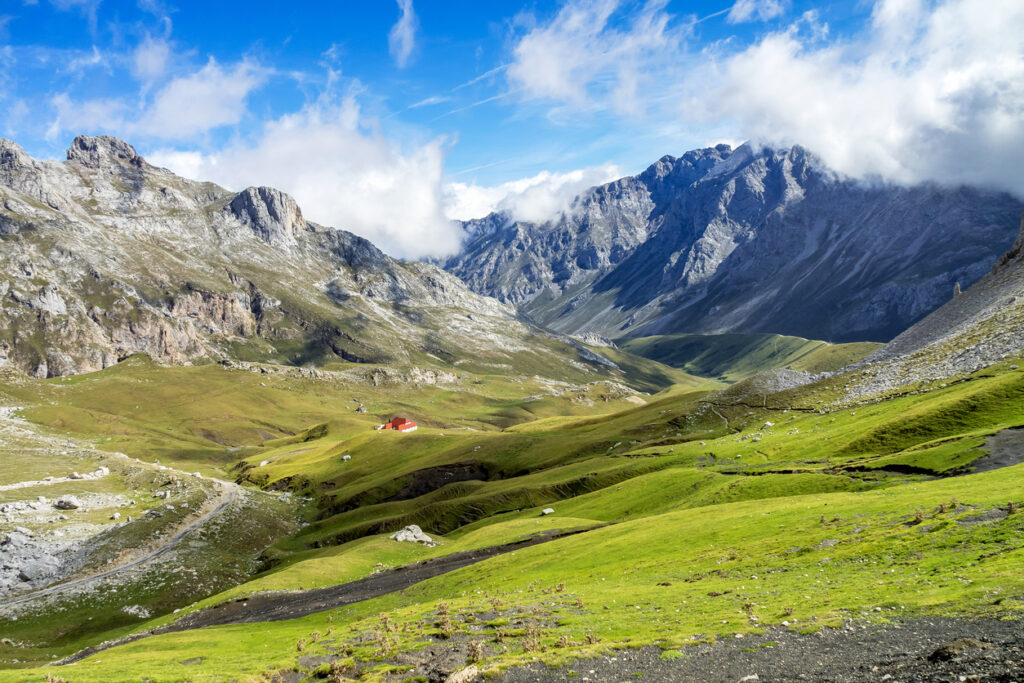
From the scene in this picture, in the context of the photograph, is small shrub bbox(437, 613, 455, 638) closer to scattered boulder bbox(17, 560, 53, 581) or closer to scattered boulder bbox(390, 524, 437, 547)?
scattered boulder bbox(390, 524, 437, 547)

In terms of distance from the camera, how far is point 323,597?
226ft

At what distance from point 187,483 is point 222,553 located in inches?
1536

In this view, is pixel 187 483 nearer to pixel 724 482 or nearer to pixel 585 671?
pixel 724 482

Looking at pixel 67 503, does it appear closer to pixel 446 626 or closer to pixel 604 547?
pixel 604 547

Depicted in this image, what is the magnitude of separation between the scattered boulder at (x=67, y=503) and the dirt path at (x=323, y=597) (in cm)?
5531

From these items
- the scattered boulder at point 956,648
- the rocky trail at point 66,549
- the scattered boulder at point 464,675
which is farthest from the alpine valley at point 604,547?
the scattered boulder at point 464,675

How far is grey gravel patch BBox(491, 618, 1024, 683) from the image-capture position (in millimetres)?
18500

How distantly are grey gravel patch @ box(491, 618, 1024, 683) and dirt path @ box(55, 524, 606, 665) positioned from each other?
45805mm

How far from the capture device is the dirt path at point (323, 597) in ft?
212

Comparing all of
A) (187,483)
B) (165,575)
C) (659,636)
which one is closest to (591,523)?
(659,636)

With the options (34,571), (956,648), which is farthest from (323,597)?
(956,648)

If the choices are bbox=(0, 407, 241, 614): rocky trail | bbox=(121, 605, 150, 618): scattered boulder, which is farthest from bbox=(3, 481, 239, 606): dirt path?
bbox=(121, 605, 150, 618): scattered boulder

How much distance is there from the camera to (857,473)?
202 feet

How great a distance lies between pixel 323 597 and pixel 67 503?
2858 inches
